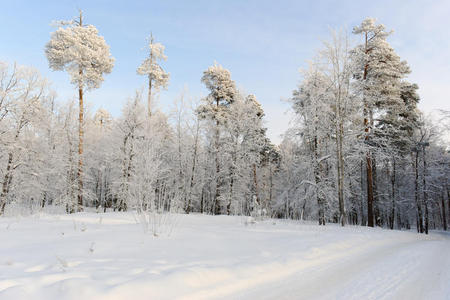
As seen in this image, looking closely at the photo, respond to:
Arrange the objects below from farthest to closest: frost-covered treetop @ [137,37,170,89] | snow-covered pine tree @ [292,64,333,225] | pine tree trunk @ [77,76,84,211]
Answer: frost-covered treetop @ [137,37,170,89] → pine tree trunk @ [77,76,84,211] → snow-covered pine tree @ [292,64,333,225]

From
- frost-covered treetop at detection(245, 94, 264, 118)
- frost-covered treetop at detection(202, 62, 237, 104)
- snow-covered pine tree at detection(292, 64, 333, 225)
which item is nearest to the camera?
snow-covered pine tree at detection(292, 64, 333, 225)

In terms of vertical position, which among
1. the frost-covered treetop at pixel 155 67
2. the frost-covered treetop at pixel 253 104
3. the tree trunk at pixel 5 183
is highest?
the frost-covered treetop at pixel 155 67

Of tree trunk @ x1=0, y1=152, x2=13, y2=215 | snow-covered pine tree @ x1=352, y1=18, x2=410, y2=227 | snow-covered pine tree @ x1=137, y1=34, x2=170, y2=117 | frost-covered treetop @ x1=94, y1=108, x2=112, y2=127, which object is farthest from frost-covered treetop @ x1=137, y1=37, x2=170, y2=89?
frost-covered treetop @ x1=94, y1=108, x2=112, y2=127

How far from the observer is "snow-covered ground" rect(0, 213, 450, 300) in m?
2.90

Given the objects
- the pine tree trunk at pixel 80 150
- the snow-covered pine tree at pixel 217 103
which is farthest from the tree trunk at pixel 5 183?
the snow-covered pine tree at pixel 217 103

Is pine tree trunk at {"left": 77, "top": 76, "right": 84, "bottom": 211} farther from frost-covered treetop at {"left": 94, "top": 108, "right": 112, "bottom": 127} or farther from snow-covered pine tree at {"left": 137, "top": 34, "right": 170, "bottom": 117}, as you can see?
frost-covered treetop at {"left": 94, "top": 108, "right": 112, "bottom": 127}

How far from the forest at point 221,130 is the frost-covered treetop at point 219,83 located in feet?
0.35

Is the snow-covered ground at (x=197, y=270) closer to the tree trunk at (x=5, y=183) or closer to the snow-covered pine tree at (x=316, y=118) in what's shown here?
the snow-covered pine tree at (x=316, y=118)

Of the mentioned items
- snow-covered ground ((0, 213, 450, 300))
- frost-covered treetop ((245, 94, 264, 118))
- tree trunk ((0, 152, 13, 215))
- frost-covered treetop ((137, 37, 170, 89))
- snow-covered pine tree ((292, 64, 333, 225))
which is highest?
frost-covered treetop ((137, 37, 170, 89))

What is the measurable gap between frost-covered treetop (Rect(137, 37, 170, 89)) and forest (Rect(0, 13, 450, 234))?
3.4 inches

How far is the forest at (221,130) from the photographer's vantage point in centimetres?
1533

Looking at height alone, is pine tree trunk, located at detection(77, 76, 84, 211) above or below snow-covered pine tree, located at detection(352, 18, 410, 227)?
below

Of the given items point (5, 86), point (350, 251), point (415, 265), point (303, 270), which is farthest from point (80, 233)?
point (5, 86)

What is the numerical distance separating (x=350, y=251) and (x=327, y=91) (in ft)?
38.5
